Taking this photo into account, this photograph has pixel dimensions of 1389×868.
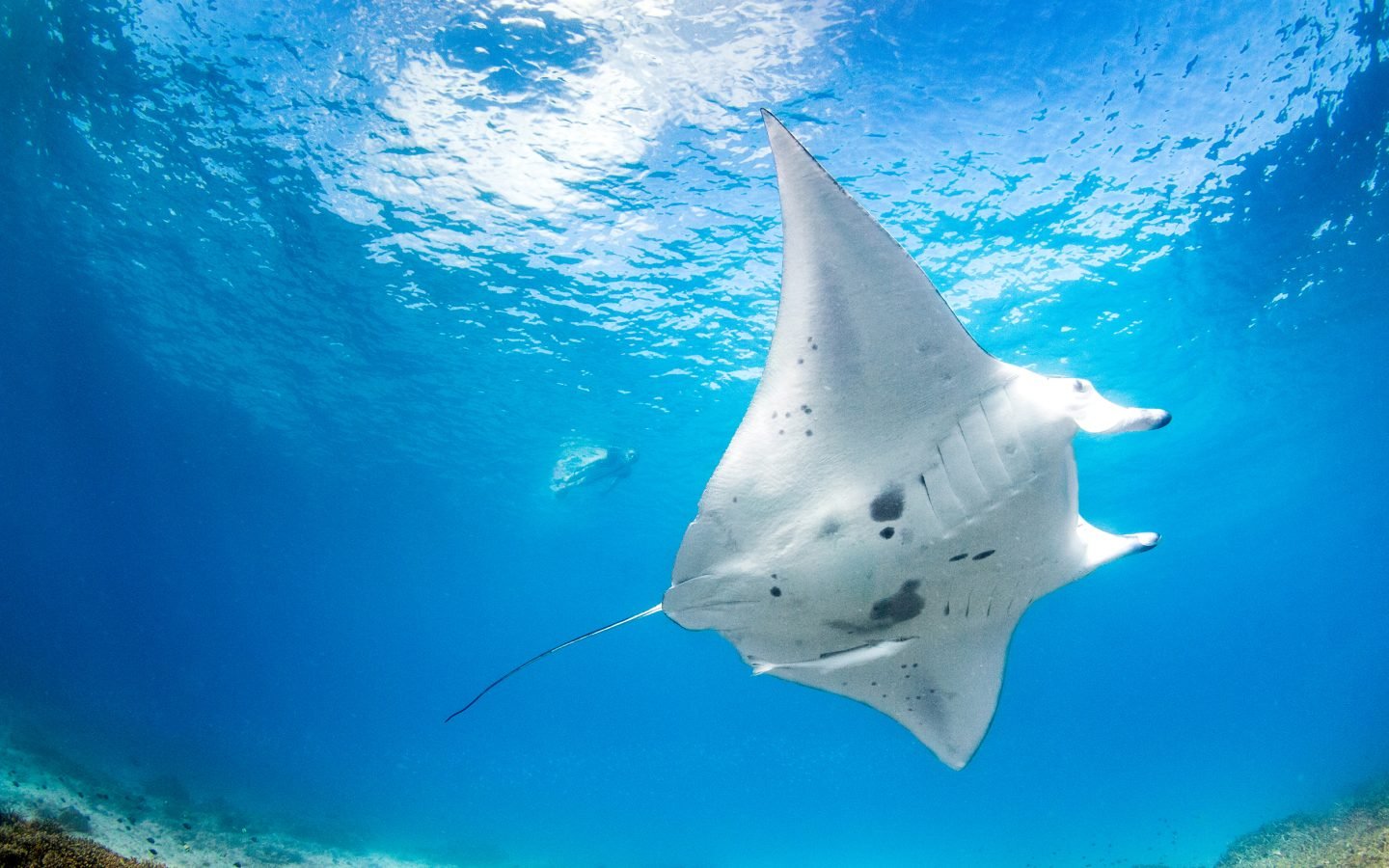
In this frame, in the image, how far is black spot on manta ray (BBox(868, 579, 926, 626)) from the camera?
2.93 m

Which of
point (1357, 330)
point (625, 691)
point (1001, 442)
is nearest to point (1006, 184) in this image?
point (1001, 442)

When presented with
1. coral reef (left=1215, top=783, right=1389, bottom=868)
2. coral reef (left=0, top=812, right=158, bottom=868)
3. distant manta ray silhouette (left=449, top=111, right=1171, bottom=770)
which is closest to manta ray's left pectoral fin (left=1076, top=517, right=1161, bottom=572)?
distant manta ray silhouette (left=449, top=111, right=1171, bottom=770)

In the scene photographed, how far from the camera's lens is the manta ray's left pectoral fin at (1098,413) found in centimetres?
233

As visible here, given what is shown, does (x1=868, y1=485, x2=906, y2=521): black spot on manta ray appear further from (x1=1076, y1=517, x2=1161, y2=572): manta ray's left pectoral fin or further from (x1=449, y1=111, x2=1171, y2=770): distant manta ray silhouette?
(x1=1076, y1=517, x2=1161, y2=572): manta ray's left pectoral fin

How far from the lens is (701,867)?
23.1 m

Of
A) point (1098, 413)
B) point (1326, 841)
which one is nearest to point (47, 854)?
point (1098, 413)

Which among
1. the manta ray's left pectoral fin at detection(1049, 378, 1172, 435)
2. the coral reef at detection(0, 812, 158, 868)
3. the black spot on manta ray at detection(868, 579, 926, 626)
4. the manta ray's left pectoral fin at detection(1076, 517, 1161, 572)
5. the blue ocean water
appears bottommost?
the coral reef at detection(0, 812, 158, 868)

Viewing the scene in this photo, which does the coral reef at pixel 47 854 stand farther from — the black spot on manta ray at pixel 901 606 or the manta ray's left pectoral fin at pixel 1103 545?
the manta ray's left pectoral fin at pixel 1103 545

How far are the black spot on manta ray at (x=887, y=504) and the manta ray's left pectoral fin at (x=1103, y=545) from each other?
0.85m

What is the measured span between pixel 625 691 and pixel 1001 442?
412 feet

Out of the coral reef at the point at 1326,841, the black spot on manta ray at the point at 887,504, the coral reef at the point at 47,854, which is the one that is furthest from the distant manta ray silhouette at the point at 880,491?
the coral reef at the point at 1326,841

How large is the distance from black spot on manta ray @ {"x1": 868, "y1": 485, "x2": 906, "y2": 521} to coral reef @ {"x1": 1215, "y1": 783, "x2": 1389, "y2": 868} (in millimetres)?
6603

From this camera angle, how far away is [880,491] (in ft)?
9.05

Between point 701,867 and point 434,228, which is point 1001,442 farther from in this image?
point 701,867
